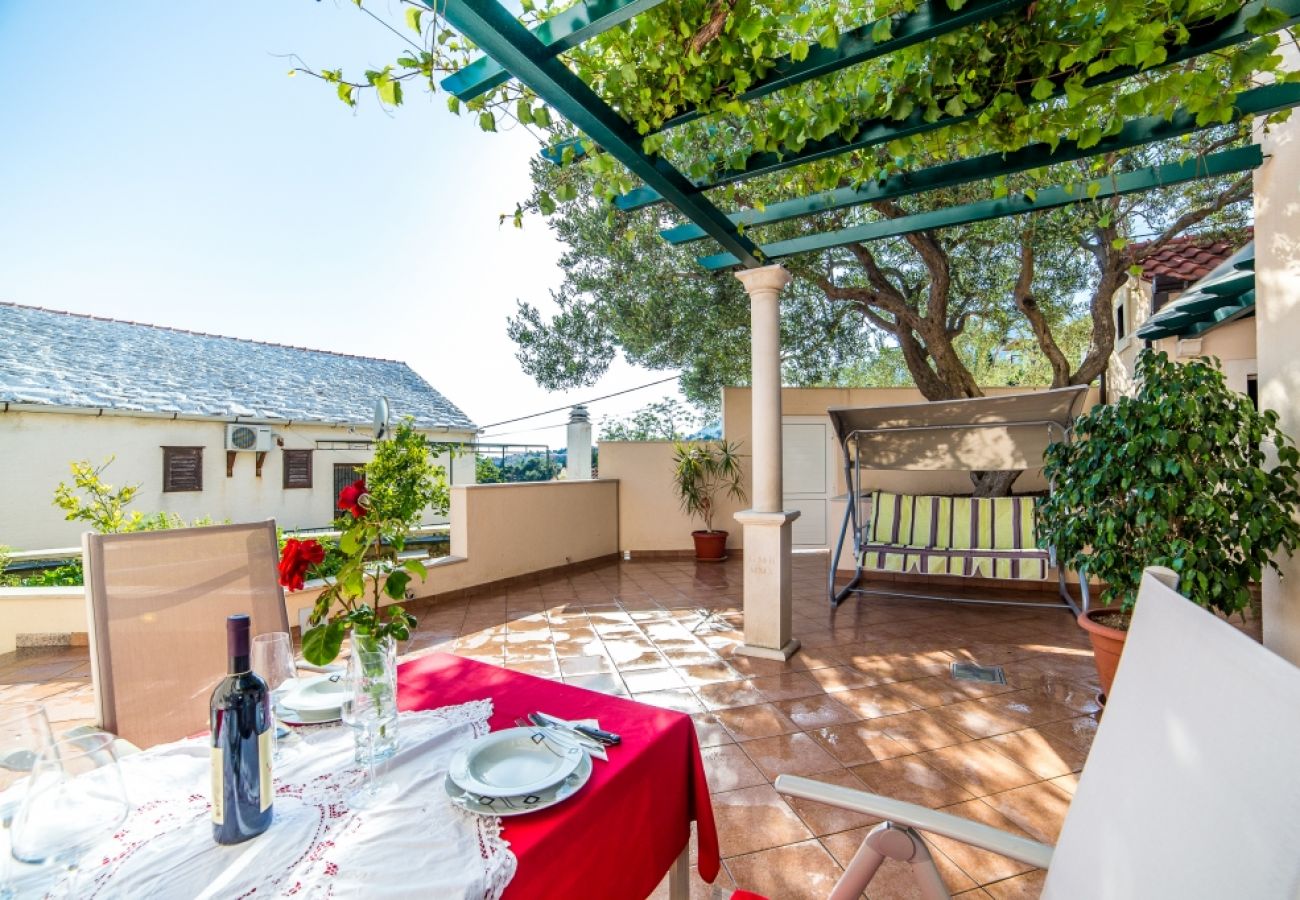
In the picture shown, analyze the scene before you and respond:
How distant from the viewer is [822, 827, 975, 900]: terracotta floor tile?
1.62m

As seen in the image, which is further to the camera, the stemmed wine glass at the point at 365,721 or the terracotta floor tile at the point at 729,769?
the terracotta floor tile at the point at 729,769

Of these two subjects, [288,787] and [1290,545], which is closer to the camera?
[288,787]

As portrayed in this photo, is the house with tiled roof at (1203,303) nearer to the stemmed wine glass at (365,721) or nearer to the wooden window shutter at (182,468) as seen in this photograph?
the stemmed wine glass at (365,721)

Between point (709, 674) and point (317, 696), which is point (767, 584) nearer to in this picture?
point (709, 674)

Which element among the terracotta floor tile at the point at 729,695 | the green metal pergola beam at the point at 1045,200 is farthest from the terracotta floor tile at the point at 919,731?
the green metal pergola beam at the point at 1045,200

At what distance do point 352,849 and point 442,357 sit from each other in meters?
14.6

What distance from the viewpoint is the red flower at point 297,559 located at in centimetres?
93

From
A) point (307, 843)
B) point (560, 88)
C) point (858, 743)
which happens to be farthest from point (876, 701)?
point (560, 88)

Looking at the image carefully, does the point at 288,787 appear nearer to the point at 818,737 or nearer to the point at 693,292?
the point at 818,737

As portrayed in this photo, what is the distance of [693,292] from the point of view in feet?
19.6

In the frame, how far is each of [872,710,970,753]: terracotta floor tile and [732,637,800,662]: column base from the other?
84 centimetres

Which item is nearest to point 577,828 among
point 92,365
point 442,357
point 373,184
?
point 373,184

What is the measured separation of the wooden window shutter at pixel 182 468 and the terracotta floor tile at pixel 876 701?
31.4ft

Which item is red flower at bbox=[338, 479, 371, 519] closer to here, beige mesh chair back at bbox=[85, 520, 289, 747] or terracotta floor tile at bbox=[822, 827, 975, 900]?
beige mesh chair back at bbox=[85, 520, 289, 747]
